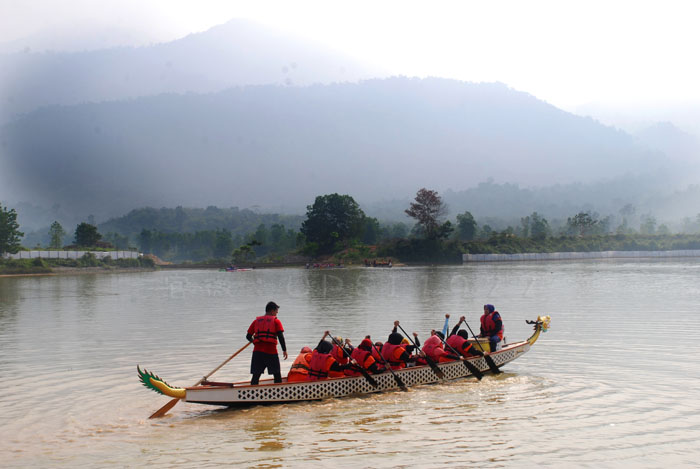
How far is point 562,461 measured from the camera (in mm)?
9398

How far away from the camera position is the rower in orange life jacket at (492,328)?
658 inches

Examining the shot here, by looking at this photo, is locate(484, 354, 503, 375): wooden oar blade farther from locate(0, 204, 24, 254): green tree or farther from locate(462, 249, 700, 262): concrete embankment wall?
locate(462, 249, 700, 262): concrete embankment wall

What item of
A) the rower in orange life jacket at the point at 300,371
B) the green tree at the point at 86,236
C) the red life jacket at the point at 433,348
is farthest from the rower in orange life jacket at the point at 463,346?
the green tree at the point at 86,236

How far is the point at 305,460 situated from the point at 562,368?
9271 millimetres

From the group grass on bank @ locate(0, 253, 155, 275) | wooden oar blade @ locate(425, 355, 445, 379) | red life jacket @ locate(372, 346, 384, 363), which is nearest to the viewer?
red life jacket @ locate(372, 346, 384, 363)

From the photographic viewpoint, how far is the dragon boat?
39.3 feet

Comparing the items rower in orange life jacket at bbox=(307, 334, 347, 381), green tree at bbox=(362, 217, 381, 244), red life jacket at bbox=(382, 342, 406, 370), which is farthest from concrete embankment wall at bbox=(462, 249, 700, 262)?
rower in orange life jacket at bbox=(307, 334, 347, 381)

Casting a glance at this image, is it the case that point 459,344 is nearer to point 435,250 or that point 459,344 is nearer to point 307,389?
point 307,389

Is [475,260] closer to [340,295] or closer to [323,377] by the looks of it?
[340,295]

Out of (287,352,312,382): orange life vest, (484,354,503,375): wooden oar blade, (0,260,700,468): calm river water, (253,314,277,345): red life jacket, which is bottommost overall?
(0,260,700,468): calm river water

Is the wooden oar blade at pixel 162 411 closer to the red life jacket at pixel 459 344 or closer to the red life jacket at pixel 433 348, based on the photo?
the red life jacket at pixel 433 348

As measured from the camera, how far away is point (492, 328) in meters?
17.1

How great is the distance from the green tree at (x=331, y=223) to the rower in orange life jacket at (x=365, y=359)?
101 m

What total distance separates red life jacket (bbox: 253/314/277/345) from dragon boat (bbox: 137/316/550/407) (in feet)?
3.03
